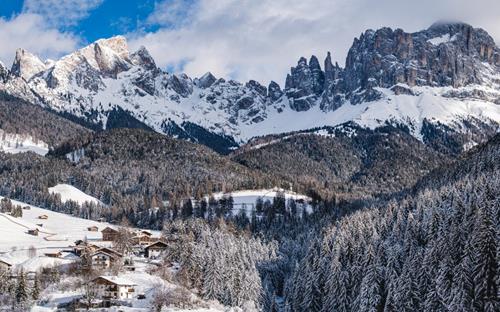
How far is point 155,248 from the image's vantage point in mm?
147250

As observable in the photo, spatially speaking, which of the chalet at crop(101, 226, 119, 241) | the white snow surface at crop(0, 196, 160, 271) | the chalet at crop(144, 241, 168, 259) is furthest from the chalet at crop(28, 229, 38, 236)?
the chalet at crop(144, 241, 168, 259)

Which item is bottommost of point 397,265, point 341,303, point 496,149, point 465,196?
point 341,303

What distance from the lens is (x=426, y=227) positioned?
111812mm

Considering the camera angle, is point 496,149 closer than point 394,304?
No

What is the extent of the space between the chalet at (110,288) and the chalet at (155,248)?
34330 millimetres

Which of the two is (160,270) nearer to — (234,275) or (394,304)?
(234,275)

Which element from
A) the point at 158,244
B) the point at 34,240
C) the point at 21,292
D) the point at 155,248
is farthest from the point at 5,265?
the point at 34,240

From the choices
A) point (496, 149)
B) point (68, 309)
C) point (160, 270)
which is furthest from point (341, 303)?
point (496, 149)

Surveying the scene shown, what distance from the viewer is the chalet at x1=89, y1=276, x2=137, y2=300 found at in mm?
108312

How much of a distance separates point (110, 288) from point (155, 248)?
124 feet

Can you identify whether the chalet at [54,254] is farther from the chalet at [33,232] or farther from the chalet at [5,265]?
the chalet at [33,232]

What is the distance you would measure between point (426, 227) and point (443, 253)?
12882 millimetres

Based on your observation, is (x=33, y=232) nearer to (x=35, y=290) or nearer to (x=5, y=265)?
(x=5, y=265)

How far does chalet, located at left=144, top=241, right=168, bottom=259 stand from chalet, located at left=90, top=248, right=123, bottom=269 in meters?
14.7
